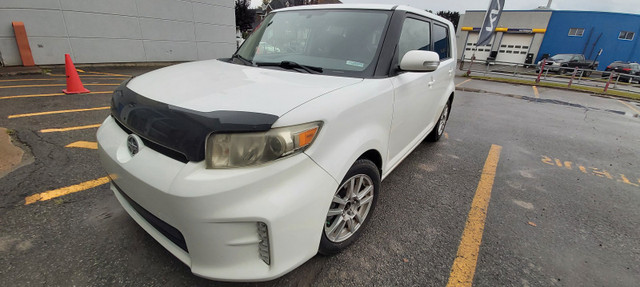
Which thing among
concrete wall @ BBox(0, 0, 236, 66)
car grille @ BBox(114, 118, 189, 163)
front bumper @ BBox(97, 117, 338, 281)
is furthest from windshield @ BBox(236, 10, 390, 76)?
concrete wall @ BBox(0, 0, 236, 66)

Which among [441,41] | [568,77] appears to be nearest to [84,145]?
[441,41]

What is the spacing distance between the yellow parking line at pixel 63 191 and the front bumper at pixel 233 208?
145 centimetres

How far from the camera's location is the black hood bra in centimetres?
128

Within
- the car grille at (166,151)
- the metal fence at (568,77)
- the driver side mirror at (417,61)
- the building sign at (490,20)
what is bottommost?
the metal fence at (568,77)

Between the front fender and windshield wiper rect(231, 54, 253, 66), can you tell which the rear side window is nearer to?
the front fender

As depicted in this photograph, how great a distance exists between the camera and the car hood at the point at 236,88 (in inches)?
55.6

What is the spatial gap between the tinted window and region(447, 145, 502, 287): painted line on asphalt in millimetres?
1511

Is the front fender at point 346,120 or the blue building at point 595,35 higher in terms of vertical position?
the blue building at point 595,35

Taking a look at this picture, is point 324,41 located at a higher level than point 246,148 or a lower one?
higher

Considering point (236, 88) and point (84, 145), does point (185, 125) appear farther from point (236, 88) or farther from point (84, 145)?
point (84, 145)

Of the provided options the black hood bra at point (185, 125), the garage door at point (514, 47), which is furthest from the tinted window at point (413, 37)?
the garage door at point (514, 47)

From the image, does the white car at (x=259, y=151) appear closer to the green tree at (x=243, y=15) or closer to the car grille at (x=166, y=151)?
the car grille at (x=166, y=151)

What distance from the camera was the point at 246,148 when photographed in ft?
4.31

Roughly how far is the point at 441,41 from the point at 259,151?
3.10m
